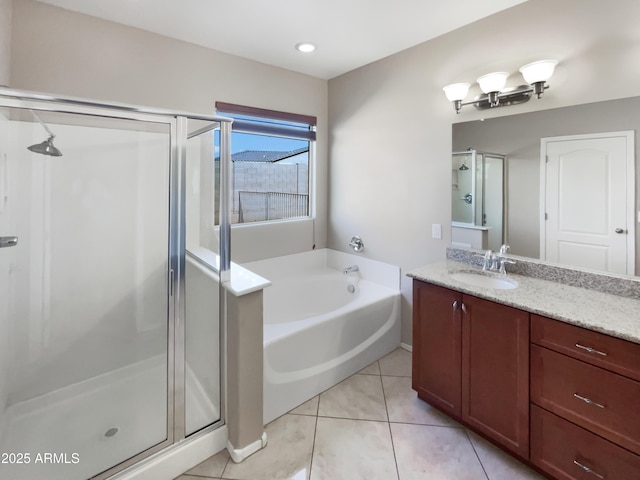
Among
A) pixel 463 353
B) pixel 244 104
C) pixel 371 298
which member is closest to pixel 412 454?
pixel 463 353

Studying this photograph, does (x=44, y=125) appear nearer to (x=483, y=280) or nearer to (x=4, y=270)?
(x=4, y=270)

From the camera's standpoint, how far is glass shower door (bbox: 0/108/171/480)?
173 centimetres

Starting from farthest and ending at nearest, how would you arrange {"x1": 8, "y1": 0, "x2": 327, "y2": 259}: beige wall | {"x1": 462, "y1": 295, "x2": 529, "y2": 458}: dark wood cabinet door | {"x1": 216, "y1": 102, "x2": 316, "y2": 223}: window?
1. {"x1": 216, "y1": 102, "x2": 316, "y2": 223}: window
2. {"x1": 8, "y1": 0, "x2": 327, "y2": 259}: beige wall
3. {"x1": 462, "y1": 295, "x2": 529, "y2": 458}: dark wood cabinet door

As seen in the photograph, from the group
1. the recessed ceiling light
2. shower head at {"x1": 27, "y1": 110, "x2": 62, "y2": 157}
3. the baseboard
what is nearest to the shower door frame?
the baseboard

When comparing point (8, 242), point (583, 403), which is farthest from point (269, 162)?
point (583, 403)

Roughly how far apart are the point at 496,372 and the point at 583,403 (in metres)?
0.35

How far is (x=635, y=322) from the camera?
132cm

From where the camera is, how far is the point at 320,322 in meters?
2.20

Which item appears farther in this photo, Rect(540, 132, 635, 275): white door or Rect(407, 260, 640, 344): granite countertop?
Rect(540, 132, 635, 275): white door

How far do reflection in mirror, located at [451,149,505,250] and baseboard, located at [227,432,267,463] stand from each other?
1816 millimetres

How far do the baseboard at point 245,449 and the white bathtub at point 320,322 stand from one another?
0.59ft

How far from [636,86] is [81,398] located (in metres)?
3.57

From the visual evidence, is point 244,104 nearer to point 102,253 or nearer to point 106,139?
point 106,139

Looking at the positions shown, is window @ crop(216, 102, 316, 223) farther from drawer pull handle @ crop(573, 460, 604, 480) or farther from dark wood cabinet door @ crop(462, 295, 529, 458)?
drawer pull handle @ crop(573, 460, 604, 480)
